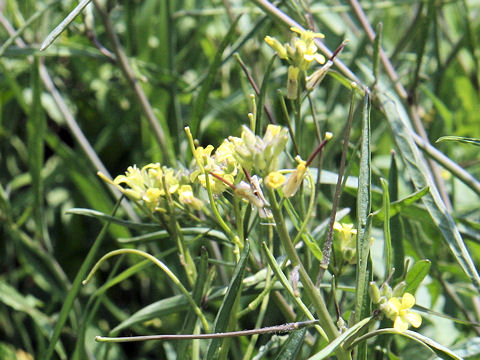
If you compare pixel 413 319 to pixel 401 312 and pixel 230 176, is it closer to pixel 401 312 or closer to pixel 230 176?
pixel 401 312

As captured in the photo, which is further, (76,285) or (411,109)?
(411,109)

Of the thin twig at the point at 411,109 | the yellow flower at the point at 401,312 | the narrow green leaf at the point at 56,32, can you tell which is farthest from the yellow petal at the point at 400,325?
the thin twig at the point at 411,109

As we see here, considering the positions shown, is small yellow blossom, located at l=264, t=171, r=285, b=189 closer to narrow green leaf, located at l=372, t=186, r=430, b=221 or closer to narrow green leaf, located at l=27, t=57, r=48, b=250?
narrow green leaf, located at l=372, t=186, r=430, b=221

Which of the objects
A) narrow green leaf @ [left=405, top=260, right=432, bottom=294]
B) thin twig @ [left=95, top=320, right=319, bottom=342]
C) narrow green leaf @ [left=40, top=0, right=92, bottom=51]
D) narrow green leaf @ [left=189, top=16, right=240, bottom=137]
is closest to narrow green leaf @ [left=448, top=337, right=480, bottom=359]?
narrow green leaf @ [left=405, top=260, right=432, bottom=294]

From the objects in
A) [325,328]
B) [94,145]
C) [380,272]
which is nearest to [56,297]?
[94,145]

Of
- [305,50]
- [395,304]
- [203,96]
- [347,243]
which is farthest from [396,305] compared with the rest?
[203,96]

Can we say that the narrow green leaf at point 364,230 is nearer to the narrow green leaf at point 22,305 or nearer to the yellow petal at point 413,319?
the yellow petal at point 413,319

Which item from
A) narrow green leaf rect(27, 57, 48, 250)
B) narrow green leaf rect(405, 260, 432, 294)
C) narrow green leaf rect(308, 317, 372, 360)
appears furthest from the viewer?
narrow green leaf rect(27, 57, 48, 250)
